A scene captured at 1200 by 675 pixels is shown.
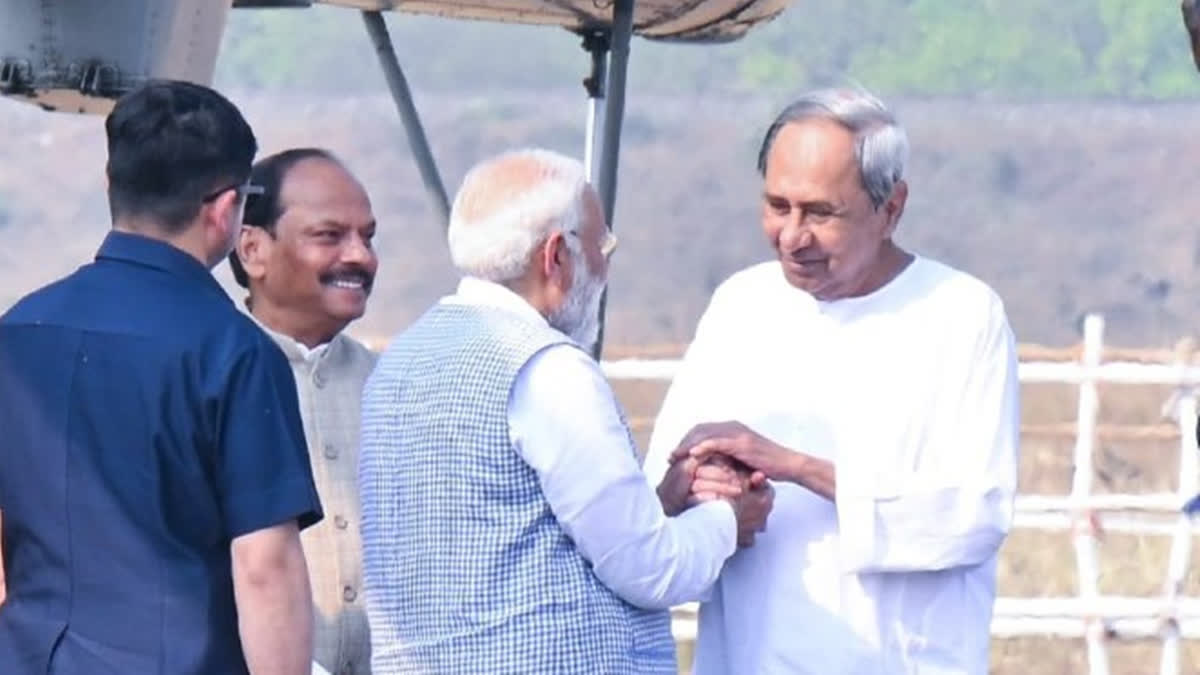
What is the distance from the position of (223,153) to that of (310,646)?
68 centimetres

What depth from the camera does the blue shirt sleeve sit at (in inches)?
143

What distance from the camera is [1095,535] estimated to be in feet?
33.8

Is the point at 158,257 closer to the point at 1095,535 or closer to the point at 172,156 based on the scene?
the point at 172,156

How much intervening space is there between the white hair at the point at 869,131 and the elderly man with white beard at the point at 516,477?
51 cm

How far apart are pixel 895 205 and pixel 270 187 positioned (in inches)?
40.1

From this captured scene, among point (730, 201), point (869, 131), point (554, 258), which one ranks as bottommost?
point (554, 258)

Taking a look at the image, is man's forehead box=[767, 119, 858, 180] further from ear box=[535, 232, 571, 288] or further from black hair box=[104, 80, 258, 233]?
black hair box=[104, 80, 258, 233]

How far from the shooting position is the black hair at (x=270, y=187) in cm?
449

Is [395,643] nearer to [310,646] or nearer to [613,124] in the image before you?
[310,646]

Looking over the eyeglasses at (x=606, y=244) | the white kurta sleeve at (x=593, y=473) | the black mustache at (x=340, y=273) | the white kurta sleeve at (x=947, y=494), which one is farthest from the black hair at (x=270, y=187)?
the white kurta sleeve at (x=947, y=494)

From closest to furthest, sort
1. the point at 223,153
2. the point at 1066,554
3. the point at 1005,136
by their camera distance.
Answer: the point at 223,153
the point at 1066,554
the point at 1005,136

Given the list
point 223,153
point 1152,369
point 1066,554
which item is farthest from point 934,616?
point 1066,554

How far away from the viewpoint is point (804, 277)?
432 centimetres

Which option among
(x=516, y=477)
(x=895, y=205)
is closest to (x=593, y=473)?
(x=516, y=477)
